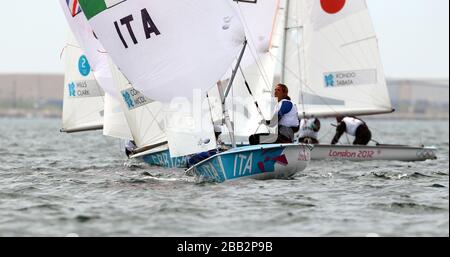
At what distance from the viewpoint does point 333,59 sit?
21266mm

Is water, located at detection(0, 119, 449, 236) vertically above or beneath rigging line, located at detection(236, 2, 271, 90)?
beneath

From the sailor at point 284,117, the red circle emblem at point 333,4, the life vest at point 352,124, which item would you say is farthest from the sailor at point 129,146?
the sailor at point 284,117

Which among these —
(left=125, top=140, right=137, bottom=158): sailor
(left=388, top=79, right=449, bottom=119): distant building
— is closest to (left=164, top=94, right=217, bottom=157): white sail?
(left=125, top=140, right=137, bottom=158): sailor

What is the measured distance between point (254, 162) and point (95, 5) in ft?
11.3

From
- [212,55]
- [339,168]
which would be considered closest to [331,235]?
[212,55]

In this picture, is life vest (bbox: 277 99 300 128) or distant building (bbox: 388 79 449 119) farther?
distant building (bbox: 388 79 449 119)

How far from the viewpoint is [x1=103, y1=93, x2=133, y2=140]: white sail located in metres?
18.7

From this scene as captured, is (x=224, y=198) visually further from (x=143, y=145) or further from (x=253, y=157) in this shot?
(x=143, y=145)

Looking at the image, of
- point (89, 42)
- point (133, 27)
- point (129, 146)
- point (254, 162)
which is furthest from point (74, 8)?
point (254, 162)

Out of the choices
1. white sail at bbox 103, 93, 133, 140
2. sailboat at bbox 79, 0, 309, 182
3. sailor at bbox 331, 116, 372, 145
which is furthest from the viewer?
sailor at bbox 331, 116, 372, 145

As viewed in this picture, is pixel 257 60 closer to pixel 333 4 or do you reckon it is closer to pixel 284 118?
pixel 333 4

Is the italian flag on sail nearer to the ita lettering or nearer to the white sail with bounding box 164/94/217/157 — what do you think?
the ita lettering

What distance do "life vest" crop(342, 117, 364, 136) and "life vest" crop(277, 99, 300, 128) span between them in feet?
21.2

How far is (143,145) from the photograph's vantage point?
16438 millimetres
